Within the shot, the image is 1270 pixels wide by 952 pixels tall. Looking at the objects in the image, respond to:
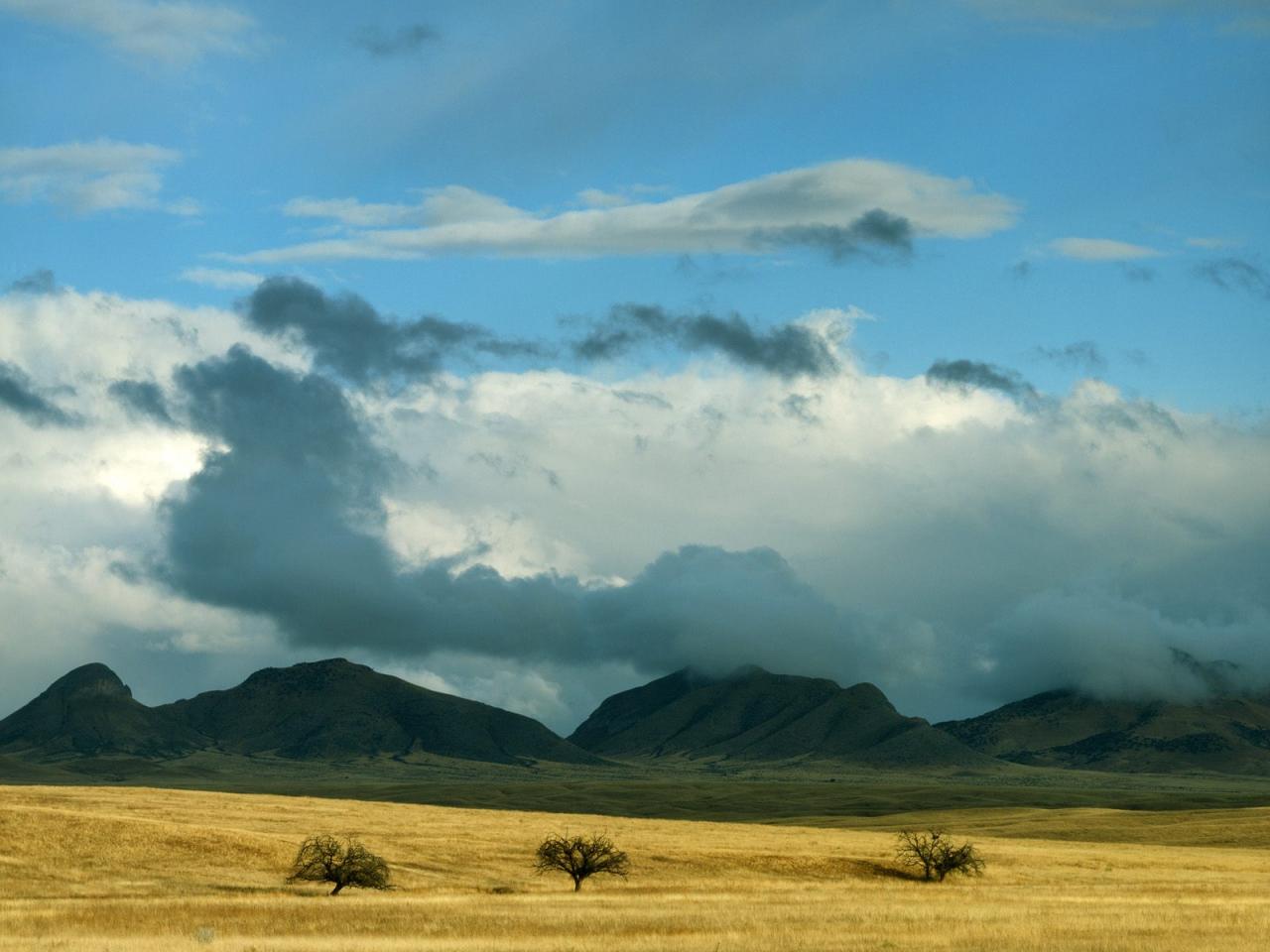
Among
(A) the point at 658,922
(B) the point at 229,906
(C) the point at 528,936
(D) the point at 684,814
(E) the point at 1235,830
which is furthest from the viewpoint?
(D) the point at 684,814

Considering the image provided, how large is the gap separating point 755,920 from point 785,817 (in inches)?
4831

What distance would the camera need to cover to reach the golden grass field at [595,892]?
53969mm

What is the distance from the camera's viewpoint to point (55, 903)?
216ft

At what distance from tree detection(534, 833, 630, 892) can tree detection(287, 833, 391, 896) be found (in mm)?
8113

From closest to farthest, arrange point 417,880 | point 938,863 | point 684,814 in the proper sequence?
point 417,880, point 938,863, point 684,814

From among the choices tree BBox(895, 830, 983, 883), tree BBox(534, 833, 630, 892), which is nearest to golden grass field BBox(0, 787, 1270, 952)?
tree BBox(534, 833, 630, 892)

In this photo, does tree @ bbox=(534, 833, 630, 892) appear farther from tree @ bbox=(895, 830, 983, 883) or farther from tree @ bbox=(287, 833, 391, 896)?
tree @ bbox=(895, 830, 983, 883)

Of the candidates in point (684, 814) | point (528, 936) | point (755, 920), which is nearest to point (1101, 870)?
point (755, 920)

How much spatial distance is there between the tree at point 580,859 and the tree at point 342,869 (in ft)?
26.6

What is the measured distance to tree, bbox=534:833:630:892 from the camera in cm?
7881

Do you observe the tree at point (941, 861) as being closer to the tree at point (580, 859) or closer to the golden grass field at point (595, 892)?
the golden grass field at point (595, 892)

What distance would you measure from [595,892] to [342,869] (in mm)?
11574

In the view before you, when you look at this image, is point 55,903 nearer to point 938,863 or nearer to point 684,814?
point 938,863

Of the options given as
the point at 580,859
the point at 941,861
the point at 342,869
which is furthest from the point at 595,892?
the point at 941,861
